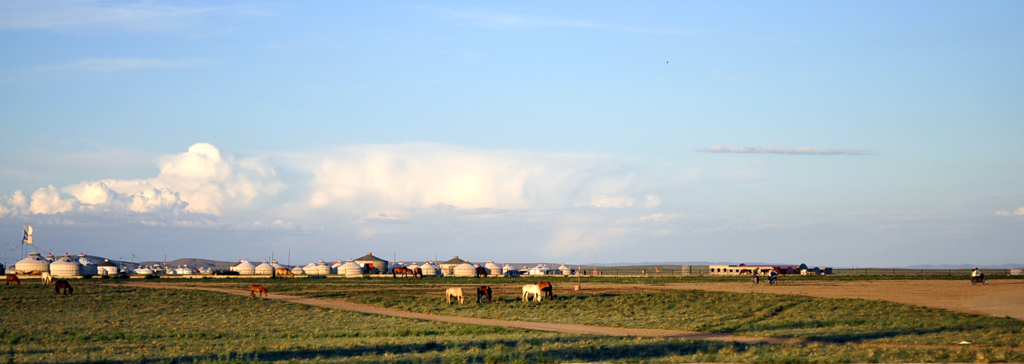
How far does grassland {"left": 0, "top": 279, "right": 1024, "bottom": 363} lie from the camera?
742 inches

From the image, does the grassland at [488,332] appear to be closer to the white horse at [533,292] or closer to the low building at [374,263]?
the white horse at [533,292]

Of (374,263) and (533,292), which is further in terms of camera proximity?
(374,263)

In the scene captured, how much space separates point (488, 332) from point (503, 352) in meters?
7.73

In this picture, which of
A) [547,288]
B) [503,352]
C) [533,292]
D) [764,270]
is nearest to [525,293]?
[533,292]

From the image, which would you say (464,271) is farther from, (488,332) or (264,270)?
(488,332)

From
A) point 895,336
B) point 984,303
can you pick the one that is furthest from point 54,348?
point 984,303

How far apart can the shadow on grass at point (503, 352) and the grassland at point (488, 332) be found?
45 mm

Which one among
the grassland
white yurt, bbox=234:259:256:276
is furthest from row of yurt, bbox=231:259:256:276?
the grassland

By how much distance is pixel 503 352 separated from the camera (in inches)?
760

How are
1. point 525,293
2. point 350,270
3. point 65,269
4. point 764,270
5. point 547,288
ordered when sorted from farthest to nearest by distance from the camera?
point 350,270 → point 764,270 → point 65,269 → point 547,288 → point 525,293

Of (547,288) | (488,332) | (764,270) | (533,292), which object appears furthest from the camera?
(764,270)

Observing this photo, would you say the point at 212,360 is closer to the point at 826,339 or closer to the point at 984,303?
the point at 826,339

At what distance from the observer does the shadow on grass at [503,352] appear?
60.3 ft

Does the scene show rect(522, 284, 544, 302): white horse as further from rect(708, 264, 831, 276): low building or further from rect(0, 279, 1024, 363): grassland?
rect(708, 264, 831, 276): low building
